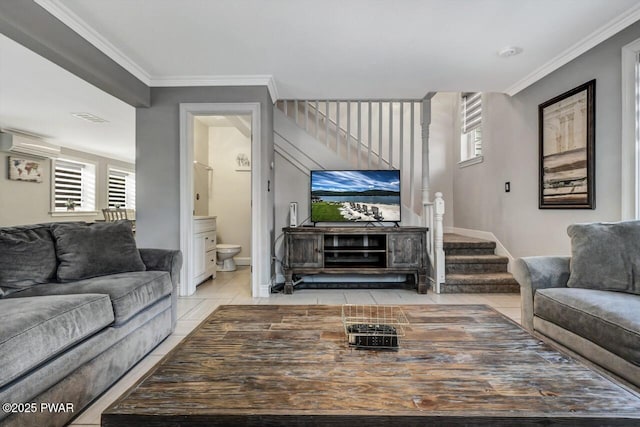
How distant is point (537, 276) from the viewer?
6.98 ft

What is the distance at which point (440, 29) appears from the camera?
8.69 feet

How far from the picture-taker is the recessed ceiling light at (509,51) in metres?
2.96

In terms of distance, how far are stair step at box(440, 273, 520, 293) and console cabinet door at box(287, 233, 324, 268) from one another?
151cm

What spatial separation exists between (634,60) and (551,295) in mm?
1980

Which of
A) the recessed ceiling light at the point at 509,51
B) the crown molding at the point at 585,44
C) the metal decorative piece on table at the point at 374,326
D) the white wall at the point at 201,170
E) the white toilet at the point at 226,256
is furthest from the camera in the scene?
the white wall at the point at 201,170

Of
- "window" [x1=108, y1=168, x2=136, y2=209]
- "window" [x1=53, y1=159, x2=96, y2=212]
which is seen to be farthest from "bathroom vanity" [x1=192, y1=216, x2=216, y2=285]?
"window" [x1=108, y1=168, x2=136, y2=209]

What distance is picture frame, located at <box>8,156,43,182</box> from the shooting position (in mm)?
5488

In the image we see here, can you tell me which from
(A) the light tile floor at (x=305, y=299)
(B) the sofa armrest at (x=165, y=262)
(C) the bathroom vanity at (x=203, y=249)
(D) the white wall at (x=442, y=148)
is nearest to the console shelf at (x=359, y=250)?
(A) the light tile floor at (x=305, y=299)

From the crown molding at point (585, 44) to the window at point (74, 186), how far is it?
794cm

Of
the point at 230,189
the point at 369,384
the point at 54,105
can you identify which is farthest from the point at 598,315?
the point at 54,105

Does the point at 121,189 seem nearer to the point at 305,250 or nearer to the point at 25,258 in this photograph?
the point at 305,250

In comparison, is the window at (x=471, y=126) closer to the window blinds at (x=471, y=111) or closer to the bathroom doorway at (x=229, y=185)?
the window blinds at (x=471, y=111)

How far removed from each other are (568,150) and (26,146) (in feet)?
25.0

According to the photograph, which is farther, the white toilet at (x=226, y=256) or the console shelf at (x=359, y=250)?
the white toilet at (x=226, y=256)
